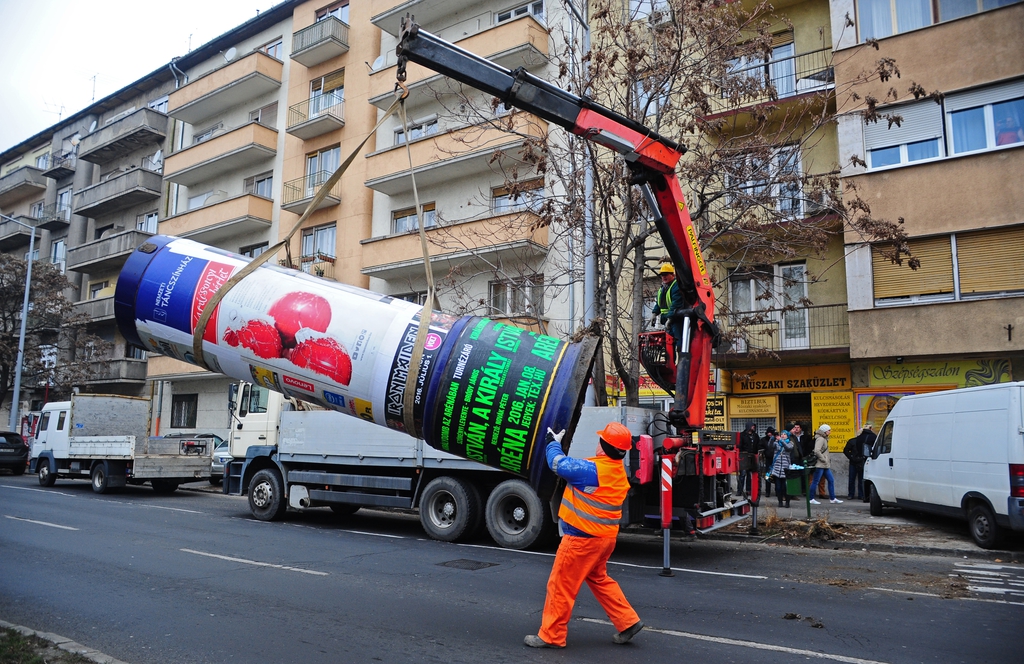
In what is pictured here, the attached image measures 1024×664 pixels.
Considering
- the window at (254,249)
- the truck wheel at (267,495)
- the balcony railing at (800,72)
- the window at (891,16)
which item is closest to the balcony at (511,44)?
the balcony railing at (800,72)

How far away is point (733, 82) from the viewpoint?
11.9 meters

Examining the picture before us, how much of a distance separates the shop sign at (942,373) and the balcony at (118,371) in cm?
2770

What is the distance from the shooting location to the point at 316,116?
83.1ft

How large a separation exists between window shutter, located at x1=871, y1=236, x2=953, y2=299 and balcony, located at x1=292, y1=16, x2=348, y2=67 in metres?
18.7

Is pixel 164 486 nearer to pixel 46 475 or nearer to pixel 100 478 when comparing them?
pixel 100 478

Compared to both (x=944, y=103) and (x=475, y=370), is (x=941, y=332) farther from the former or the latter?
(x=475, y=370)

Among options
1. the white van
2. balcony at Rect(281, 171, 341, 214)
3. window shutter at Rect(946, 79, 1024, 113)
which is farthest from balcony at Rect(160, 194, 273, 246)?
the white van

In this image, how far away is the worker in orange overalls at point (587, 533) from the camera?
16.6 ft

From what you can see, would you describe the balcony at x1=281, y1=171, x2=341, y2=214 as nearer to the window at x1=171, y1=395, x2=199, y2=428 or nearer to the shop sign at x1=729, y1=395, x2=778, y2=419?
the window at x1=171, y1=395, x2=199, y2=428

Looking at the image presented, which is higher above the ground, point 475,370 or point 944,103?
point 944,103

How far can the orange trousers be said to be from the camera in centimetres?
508

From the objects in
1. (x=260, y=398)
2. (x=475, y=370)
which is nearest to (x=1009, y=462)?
(x=475, y=370)

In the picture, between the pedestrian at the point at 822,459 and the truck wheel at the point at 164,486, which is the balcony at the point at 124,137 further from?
the pedestrian at the point at 822,459

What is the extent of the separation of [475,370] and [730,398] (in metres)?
14.7
